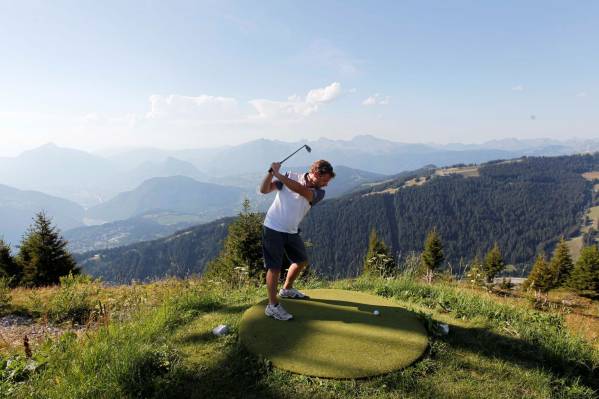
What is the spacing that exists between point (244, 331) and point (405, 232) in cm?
17780

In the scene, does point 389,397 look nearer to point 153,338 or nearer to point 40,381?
point 153,338

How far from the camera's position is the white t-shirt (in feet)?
16.1

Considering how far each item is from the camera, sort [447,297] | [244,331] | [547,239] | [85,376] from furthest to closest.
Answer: [547,239] → [447,297] → [244,331] → [85,376]

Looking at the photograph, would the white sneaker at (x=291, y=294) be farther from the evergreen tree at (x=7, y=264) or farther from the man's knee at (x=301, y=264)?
the evergreen tree at (x=7, y=264)

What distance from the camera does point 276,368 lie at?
3.87 metres

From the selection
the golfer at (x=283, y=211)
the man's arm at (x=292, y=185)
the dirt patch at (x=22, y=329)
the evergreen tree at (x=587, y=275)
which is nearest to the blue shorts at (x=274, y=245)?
the golfer at (x=283, y=211)

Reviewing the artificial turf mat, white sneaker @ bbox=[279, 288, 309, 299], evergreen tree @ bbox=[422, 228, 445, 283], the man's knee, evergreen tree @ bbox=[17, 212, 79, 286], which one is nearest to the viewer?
the artificial turf mat

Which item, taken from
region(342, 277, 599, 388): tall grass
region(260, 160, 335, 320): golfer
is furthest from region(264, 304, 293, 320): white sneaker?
region(342, 277, 599, 388): tall grass

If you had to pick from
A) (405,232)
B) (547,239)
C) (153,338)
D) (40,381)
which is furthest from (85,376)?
(547,239)

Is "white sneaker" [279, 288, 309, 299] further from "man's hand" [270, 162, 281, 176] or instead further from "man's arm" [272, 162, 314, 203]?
"man's hand" [270, 162, 281, 176]

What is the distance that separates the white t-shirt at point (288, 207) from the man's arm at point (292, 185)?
0.37ft

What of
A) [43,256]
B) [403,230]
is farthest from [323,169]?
[403,230]

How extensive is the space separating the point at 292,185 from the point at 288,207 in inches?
15.6

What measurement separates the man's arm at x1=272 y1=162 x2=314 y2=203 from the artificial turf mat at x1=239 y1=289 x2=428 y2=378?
196 cm
